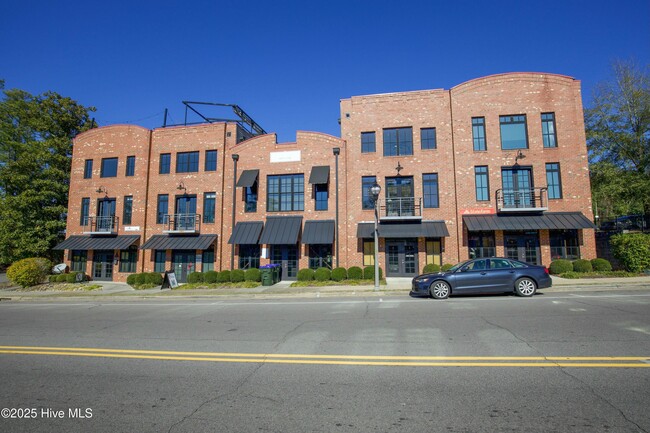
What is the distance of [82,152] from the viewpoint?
84.7 feet

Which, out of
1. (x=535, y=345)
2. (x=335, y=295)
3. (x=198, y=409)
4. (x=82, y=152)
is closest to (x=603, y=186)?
(x=335, y=295)

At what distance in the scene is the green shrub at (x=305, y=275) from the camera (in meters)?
19.4

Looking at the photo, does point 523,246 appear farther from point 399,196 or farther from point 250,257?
point 250,257

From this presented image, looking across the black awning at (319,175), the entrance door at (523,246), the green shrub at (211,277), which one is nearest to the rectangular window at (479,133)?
the entrance door at (523,246)

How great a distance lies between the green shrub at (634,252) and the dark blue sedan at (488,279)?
29.0ft

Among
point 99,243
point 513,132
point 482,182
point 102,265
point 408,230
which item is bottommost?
point 102,265

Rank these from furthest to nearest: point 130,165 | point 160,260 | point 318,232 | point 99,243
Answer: point 130,165, point 99,243, point 160,260, point 318,232

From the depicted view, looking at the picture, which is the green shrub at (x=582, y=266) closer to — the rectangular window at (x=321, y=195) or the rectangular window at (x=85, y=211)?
the rectangular window at (x=321, y=195)

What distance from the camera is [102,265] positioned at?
24.5 m

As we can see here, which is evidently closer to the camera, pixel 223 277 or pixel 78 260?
pixel 223 277

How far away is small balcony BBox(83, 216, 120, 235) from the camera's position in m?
24.0

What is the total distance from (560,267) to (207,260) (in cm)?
2130

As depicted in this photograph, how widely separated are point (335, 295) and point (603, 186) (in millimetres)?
22654

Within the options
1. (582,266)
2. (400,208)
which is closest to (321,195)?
(400,208)
